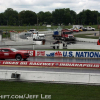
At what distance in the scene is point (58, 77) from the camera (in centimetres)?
1252

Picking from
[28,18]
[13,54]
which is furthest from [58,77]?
[28,18]

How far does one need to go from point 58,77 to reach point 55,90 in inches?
57.5

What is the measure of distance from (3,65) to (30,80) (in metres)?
6.54

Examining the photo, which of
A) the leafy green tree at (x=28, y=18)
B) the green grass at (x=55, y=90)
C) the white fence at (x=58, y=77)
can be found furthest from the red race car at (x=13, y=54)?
the leafy green tree at (x=28, y=18)

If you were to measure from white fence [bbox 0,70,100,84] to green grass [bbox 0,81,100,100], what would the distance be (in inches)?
17.8

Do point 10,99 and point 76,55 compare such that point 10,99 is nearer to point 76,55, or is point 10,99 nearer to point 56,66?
point 56,66

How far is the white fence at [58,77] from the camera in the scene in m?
12.3

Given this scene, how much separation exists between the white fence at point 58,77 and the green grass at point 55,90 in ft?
1.48

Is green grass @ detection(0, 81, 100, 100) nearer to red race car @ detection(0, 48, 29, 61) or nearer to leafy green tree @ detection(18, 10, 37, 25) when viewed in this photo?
red race car @ detection(0, 48, 29, 61)

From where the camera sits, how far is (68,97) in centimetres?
1016

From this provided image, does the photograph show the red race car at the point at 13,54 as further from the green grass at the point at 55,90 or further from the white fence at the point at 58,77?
the green grass at the point at 55,90

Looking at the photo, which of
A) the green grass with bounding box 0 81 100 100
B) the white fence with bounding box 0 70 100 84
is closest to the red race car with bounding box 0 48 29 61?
the white fence with bounding box 0 70 100 84

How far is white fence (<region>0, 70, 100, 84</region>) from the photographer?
12.3 metres

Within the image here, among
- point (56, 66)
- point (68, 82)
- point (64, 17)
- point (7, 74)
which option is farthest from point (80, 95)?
point (64, 17)
